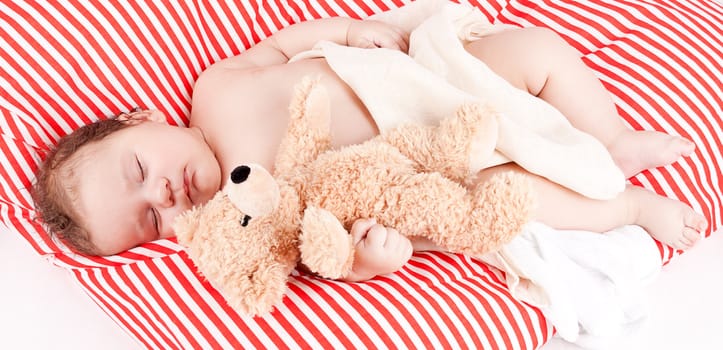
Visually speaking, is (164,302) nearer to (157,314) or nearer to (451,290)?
(157,314)

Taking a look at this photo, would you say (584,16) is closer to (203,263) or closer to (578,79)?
(578,79)

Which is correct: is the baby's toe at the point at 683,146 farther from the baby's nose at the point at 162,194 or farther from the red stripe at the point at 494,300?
the baby's nose at the point at 162,194

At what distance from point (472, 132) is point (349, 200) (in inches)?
7.9

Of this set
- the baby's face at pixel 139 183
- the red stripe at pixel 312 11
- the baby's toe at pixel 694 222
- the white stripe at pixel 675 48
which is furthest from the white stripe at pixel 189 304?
the white stripe at pixel 675 48

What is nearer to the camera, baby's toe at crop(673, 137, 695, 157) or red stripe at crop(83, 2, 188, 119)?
baby's toe at crop(673, 137, 695, 157)

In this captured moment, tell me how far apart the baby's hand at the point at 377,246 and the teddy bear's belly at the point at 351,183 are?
2 centimetres

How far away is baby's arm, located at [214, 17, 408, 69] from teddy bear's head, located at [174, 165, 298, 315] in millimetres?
511

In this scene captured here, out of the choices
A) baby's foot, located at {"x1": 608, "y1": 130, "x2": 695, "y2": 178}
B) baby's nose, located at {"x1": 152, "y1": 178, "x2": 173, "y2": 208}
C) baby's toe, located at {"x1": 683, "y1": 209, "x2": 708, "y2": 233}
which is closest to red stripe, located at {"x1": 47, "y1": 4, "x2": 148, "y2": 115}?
baby's nose, located at {"x1": 152, "y1": 178, "x2": 173, "y2": 208}

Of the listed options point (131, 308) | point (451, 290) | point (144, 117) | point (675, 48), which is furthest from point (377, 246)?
point (675, 48)

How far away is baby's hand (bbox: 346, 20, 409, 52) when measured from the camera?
1361 millimetres

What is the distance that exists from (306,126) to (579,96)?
487mm

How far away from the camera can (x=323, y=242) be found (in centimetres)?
90

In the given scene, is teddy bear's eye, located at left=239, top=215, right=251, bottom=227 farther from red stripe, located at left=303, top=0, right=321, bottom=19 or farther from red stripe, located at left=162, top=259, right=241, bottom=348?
red stripe, located at left=303, top=0, right=321, bottom=19

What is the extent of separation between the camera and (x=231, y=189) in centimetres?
89
